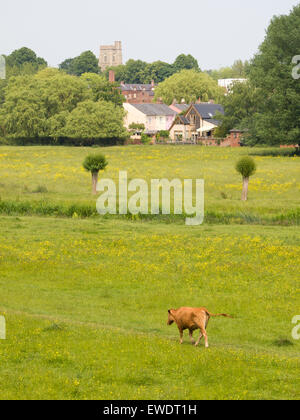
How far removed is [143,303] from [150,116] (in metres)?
156

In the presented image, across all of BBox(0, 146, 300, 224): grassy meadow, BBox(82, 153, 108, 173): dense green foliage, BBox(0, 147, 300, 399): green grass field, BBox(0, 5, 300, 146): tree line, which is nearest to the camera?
BBox(0, 147, 300, 399): green grass field

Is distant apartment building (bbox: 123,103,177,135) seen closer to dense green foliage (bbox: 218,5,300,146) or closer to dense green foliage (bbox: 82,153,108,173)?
dense green foliage (bbox: 218,5,300,146)

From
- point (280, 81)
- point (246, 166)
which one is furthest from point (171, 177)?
point (280, 81)

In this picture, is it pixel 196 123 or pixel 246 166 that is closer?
pixel 246 166

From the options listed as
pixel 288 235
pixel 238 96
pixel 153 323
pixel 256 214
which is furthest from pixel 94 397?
pixel 238 96

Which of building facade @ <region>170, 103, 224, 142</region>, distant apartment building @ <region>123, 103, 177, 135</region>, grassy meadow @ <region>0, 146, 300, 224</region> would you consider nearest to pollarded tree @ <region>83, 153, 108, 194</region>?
grassy meadow @ <region>0, 146, 300, 224</region>

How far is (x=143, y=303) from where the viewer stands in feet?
95.0

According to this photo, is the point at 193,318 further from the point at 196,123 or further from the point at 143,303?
the point at 196,123

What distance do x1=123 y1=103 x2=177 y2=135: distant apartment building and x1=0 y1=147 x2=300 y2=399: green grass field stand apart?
379ft

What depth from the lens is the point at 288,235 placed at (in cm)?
4572

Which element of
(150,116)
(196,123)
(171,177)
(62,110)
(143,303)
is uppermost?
(62,110)

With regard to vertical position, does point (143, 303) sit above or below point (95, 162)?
below

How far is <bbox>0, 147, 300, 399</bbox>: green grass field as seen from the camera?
16859mm

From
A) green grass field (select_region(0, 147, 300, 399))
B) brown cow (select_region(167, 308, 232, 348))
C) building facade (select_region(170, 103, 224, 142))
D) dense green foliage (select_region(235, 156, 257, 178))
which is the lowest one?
green grass field (select_region(0, 147, 300, 399))
